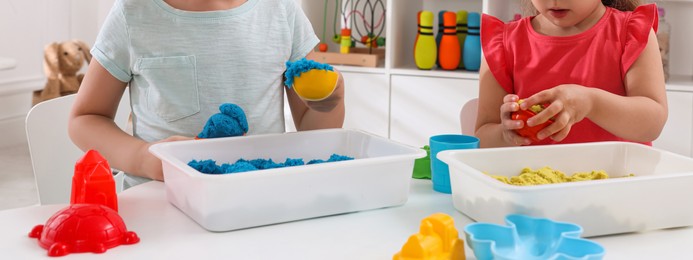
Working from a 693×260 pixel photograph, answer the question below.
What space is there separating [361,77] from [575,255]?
88.8 inches

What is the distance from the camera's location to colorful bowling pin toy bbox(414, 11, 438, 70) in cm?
283

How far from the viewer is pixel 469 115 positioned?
1584mm

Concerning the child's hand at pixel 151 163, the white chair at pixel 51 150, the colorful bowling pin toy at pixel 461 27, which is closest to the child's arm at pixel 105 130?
the child's hand at pixel 151 163

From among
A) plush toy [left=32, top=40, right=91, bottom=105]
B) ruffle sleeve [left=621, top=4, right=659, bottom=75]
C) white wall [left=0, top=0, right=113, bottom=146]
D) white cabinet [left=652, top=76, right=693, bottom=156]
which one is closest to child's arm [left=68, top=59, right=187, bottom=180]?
ruffle sleeve [left=621, top=4, right=659, bottom=75]

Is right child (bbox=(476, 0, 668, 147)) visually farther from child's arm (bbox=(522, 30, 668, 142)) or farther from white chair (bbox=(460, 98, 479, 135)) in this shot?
white chair (bbox=(460, 98, 479, 135))

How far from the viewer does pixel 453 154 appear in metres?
0.97

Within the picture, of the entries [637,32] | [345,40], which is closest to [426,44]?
[345,40]

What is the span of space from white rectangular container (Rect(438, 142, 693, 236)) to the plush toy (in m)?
2.90

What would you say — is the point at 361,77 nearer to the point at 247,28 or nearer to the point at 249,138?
the point at 247,28

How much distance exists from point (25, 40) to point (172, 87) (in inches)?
110

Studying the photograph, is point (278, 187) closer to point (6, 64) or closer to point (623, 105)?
point (623, 105)

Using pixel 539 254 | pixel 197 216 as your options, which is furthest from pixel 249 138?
pixel 539 254

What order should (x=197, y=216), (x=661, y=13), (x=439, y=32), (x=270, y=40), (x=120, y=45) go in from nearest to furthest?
(x=197, y=216), (x=120, y=45), (x=270, y=40), (x=661, y=13), (x=439, y=32)

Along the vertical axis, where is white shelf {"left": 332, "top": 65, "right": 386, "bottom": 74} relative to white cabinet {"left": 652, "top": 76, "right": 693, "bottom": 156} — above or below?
above
